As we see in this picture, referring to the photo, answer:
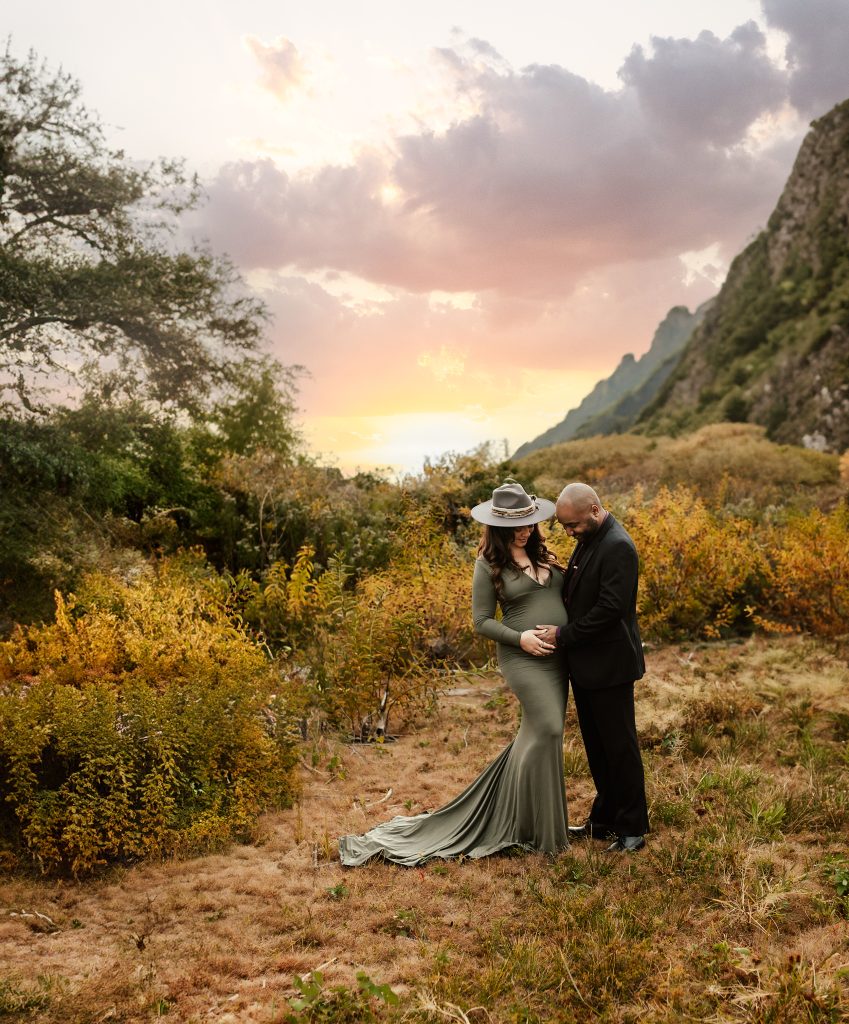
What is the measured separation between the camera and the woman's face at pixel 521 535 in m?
4.13

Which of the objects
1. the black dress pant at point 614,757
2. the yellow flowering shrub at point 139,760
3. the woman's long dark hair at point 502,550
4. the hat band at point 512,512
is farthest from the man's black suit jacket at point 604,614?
the yellow flowering shrub at point 139,760

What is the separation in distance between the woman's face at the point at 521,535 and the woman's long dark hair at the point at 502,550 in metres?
0.03

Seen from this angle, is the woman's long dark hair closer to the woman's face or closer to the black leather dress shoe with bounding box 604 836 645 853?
the woman's face

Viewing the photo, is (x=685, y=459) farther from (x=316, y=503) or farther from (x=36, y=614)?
(x=36, y=614)

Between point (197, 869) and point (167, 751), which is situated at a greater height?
point (167, 751)

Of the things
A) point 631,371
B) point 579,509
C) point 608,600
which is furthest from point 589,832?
point 631,371

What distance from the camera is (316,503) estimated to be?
10766 millimetres

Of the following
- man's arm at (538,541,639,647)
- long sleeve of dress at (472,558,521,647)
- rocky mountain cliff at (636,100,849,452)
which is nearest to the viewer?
man's arm at (538,541,639,647)

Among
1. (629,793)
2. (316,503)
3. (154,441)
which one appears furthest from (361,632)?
(154,441)

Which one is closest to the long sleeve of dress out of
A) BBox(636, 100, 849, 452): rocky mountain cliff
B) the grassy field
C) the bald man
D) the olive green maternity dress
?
the olive green maternity dress

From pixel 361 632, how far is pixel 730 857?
3.35 m

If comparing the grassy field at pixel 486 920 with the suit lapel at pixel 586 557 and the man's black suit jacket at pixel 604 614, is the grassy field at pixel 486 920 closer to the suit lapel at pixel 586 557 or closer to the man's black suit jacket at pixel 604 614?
the man's black suit jacket at pixel 604 614

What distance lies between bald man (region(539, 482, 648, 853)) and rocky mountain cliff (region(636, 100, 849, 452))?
2780cm

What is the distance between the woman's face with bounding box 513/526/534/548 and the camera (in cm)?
413
